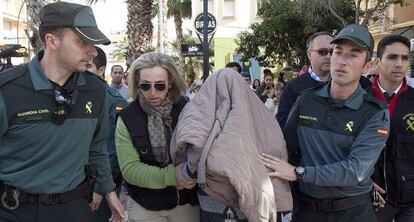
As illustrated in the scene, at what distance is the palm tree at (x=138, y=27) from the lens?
11438 mm

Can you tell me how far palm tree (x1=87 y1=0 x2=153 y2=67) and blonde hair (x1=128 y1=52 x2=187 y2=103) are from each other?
834 centimetres

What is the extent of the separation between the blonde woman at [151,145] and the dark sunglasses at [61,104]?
48 cm

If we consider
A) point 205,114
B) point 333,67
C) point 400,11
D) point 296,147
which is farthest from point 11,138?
point 400,11

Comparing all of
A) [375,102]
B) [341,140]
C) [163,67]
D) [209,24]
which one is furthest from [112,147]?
[209,24]

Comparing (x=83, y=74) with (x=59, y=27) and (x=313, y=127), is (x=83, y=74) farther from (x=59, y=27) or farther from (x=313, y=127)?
(x=313, y=127)

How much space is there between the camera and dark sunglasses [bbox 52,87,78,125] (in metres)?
2.62

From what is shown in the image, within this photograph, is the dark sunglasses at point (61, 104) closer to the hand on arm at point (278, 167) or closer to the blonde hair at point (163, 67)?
the blonde hair at point (163, 67)

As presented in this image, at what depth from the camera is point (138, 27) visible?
37.9ft

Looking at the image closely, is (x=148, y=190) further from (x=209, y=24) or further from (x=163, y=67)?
(x=209, y=24)

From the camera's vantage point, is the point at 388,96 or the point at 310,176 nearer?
the point at 310,176

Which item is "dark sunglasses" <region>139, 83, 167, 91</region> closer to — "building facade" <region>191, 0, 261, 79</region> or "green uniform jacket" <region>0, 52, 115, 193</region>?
"green uniform jacket" <region>0, 52, 115, 193</region>

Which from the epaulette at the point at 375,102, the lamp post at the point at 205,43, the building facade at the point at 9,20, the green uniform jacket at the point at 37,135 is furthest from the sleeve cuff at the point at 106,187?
the building facade at the point at 9,20

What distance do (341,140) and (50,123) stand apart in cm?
167

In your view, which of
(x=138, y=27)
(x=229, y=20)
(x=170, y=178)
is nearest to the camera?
(x=170, y=178)
